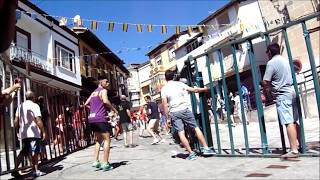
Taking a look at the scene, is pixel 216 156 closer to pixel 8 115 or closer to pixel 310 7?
pixel 8 115

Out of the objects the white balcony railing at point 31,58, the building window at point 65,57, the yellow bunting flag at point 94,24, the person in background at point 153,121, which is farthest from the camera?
the building window at point 65,57

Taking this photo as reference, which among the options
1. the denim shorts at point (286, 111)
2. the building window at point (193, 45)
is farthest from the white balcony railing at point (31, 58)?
the building window at point (193, 45)

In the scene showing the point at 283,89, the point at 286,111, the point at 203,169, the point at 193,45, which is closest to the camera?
the point at 203,169

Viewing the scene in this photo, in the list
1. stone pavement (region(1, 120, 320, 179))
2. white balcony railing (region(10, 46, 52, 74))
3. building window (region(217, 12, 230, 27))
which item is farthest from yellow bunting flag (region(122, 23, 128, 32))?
building window (region(217, 12, 230, 27))

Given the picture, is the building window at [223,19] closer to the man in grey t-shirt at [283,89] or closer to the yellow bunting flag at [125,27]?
the yellow bunting flag at [125,27]

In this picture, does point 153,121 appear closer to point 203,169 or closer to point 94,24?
point 94,24

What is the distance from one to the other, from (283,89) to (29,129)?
4.19 m

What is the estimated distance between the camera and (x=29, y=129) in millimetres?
6992

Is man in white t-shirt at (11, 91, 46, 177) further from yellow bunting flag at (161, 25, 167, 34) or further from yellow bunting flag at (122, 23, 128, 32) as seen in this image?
yellow bunting flag at (161, 25, 167, 34)

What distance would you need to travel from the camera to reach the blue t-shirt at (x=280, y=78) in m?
5.99

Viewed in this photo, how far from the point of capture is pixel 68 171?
7.18 meters

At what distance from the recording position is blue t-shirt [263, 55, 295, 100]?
599 cm

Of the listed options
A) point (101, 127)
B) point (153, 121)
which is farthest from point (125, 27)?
point (101, 127)

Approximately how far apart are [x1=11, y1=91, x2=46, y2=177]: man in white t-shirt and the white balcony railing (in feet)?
49.4
